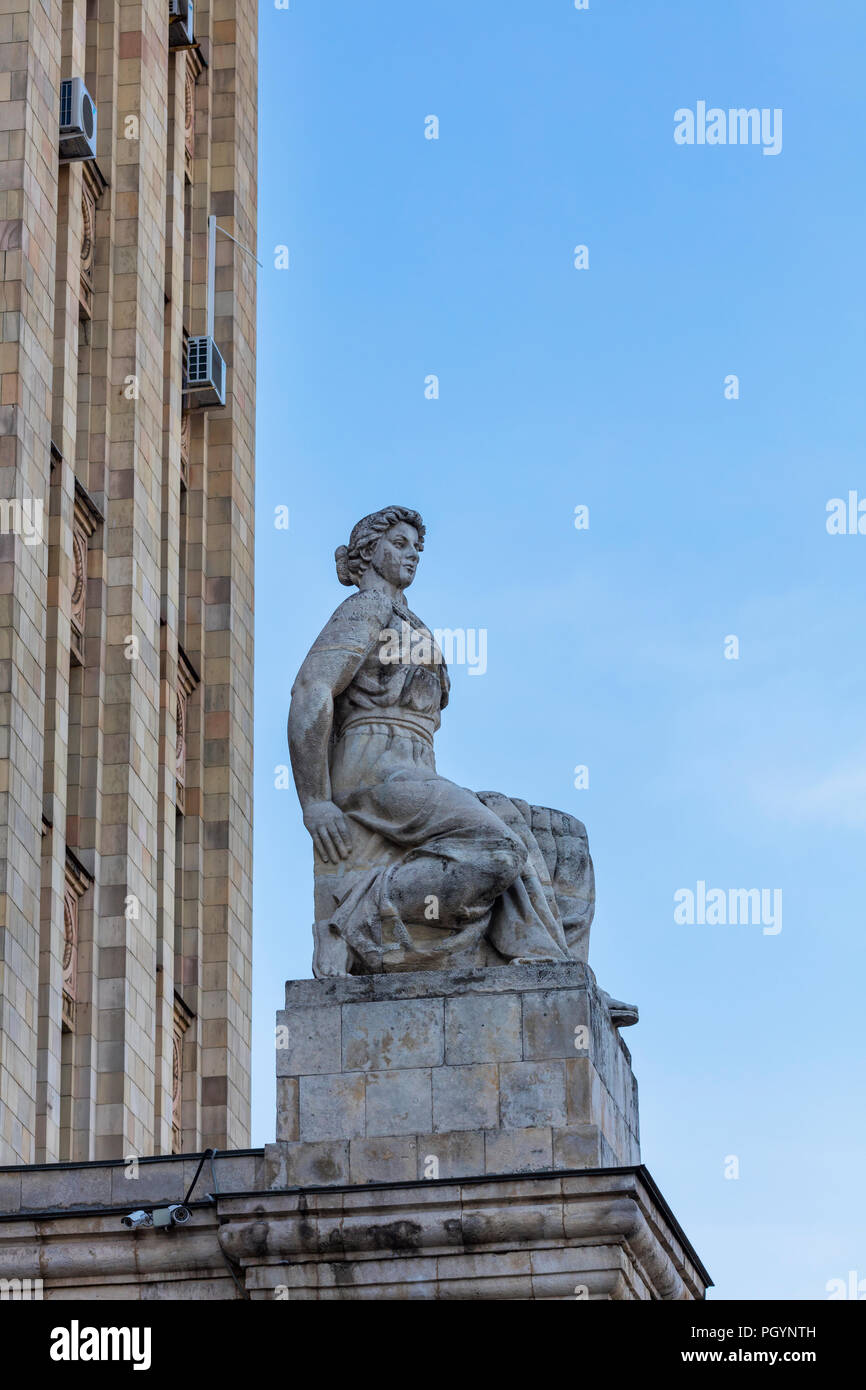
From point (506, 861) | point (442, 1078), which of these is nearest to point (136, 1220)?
point (442, 1078)

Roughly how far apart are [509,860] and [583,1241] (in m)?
2.99

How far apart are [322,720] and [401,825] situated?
3.38 ft

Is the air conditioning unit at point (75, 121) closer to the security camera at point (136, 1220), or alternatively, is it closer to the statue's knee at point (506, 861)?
the statue's knee at point (506, 861)

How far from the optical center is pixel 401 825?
20.4 m

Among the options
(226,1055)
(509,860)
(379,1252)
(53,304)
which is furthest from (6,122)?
(379,1252)

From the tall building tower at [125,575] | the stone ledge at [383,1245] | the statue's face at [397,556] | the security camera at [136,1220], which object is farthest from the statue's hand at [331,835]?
the tall building tower at [125,575]

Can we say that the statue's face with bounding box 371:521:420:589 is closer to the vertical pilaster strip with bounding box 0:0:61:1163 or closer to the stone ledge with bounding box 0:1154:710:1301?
the stone ledge with bounding box 0:1154:710:1301

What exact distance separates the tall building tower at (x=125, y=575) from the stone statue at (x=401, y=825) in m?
8.66

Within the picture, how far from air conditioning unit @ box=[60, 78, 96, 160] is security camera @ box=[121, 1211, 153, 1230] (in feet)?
57.6

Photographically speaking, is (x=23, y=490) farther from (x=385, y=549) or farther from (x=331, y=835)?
(x=331, y=835)

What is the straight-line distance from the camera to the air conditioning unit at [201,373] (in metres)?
38.6

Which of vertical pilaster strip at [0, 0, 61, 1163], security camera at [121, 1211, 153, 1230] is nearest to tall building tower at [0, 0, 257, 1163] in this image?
vertical pilaster strip at [0, 0, 61, 1163]

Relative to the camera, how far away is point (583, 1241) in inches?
727
